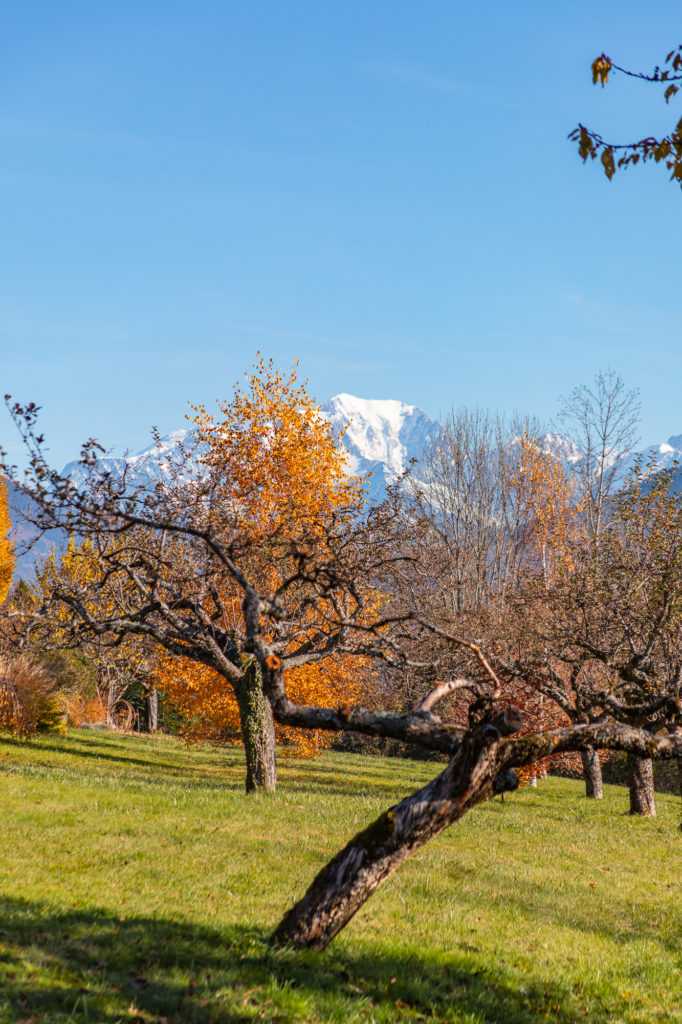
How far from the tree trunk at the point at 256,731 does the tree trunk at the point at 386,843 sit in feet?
42.5

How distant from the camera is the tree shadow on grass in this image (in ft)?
21.7

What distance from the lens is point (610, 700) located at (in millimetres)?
11648

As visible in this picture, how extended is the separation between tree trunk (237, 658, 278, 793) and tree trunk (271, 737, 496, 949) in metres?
13.0

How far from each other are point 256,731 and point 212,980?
1407 centimetres


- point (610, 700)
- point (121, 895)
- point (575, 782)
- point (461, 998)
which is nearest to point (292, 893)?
point (121, 895)

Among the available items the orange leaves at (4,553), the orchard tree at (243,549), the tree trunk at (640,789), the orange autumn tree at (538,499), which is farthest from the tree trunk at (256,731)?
the orange autumn tree at (538,499)

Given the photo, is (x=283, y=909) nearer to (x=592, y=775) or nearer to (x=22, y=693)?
(x=22, y=693)

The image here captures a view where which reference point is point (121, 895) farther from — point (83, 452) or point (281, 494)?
point (281, 494)

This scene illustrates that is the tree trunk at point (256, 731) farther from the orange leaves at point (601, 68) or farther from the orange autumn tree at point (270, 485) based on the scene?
the orange leaves at point (601, 68)

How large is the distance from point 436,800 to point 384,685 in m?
28.0

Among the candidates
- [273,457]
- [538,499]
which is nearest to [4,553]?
[273,457]

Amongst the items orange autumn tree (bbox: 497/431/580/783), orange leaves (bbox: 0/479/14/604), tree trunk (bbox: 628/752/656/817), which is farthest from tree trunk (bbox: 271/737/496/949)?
orange autumn tree (bbox: 497/431/580/783)

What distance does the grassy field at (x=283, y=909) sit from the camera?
23.5 ft

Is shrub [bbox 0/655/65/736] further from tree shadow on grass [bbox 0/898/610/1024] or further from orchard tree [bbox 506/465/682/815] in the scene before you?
tree shadow on grass [bbox 0/898/610/1024]
